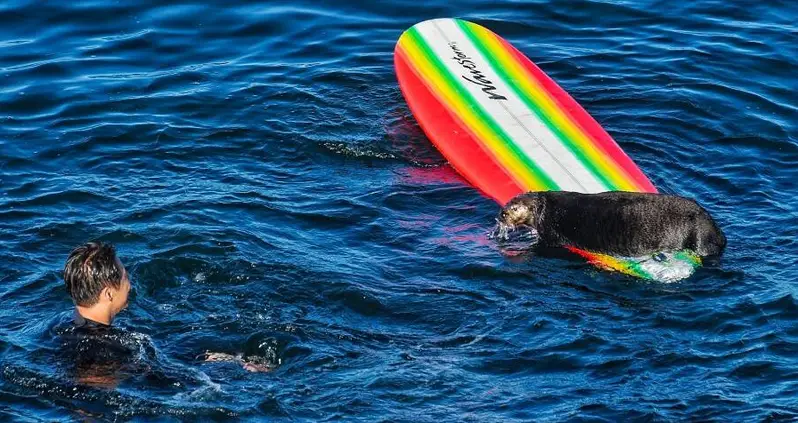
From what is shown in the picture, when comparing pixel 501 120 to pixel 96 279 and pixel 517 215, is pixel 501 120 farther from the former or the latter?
pixel 96 279

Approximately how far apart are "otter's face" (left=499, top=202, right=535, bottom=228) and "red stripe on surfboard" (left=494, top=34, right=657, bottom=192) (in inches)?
48.9

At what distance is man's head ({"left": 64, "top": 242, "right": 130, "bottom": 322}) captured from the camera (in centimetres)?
862

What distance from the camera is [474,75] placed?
46.4 ft

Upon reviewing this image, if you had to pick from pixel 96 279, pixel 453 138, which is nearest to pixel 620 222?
pixel 453 138

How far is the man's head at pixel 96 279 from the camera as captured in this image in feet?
28.3

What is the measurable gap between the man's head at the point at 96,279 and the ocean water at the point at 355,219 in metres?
0.37

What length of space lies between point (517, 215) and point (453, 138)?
6.42ft

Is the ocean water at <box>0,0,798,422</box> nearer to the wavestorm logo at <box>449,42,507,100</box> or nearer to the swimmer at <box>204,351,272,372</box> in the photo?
the swimmer at <box>204,351,272,372</box>

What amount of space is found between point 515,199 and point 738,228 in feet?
6.74

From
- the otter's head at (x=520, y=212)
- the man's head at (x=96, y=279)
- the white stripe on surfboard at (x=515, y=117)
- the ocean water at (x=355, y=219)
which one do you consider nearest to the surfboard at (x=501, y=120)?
the white stripe on surfboard at (x=515, y=117)

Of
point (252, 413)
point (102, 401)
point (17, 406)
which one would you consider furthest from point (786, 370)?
point (17, 406)

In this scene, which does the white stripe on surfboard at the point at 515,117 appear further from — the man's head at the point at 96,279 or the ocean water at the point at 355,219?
the man's head at the point at 96,279

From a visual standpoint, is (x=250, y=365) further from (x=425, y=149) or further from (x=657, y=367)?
(x=425, y=149)

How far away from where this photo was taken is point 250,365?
30.2 feet
